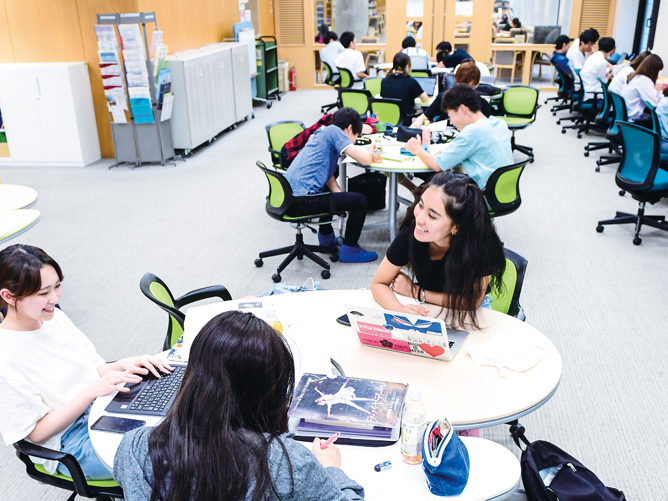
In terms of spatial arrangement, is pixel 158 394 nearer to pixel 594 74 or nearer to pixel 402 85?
pixel 402 85

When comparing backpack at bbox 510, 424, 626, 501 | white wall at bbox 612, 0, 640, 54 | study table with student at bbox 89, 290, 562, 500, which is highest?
white wall at bbox 612, 0, 640, 54

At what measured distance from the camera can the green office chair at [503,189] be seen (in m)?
4.38

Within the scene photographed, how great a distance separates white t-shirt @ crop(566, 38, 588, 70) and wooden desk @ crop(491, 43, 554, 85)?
1.91m

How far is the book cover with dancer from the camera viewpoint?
5.99 feet

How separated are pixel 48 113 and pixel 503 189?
18.8 feet

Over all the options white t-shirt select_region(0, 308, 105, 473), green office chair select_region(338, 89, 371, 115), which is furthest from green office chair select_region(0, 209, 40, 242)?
green office chair select_region(338, 89, 371, 115)

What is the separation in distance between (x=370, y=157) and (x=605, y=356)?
217cm

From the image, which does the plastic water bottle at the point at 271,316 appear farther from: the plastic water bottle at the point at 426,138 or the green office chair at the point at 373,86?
the green office chair at the point at 373,86

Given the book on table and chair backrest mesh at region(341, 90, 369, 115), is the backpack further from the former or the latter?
chair backrest mesh at region(341, 90, 369, 115)

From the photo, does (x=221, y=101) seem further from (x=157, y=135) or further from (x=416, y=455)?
(x=416, y=455)

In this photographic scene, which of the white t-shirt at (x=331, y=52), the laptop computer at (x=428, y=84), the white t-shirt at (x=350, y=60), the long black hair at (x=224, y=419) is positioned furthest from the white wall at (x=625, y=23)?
the long black hair at (x=224, y=419)

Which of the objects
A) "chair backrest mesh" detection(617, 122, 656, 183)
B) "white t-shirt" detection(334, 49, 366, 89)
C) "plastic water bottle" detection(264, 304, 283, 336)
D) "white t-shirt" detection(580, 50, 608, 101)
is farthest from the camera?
"white t-shirt" detection(334, 49, 366, 89)

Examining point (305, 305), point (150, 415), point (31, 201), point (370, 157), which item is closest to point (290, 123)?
point (370, 157)

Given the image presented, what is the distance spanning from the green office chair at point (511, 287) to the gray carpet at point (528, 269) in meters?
0.63
